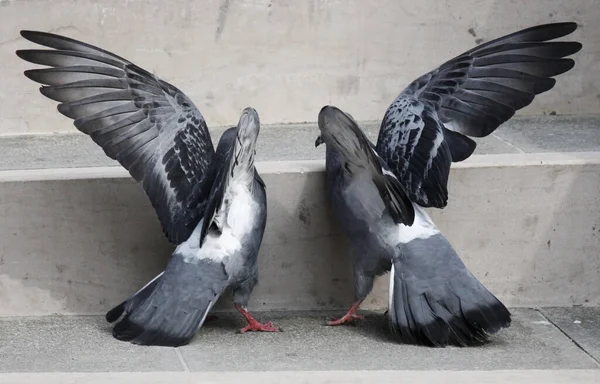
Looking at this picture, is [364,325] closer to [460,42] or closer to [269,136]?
[269,136]

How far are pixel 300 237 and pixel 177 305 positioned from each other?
0.84 meters


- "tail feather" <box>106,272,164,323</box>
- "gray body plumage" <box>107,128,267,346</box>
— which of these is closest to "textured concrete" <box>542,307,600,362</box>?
"gray body plumage" <box>107,128,267,346</box>

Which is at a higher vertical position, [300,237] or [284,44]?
[284,44]

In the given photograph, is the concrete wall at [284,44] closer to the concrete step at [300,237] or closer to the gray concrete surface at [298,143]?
the gray concrete surface at [298,143]

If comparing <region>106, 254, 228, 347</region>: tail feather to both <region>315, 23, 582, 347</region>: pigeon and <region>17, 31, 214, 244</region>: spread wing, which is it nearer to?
<region>17, 31, 214, 244</region>: spread wing

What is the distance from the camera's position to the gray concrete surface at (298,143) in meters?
5.74

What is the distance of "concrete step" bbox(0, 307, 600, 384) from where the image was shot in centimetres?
391

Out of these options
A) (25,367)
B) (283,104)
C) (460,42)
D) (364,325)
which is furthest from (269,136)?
(25,367)

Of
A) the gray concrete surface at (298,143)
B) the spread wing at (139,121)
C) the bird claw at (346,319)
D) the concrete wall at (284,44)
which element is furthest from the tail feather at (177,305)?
the concrete wall at (284,44)

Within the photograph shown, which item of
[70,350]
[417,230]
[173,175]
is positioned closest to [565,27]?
[417,230]

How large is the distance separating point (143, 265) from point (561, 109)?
2.96 meters

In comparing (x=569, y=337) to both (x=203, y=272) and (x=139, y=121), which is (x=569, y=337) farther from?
(x=139, y=121)

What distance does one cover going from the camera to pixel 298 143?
611 centimetres

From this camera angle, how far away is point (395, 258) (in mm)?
4711
